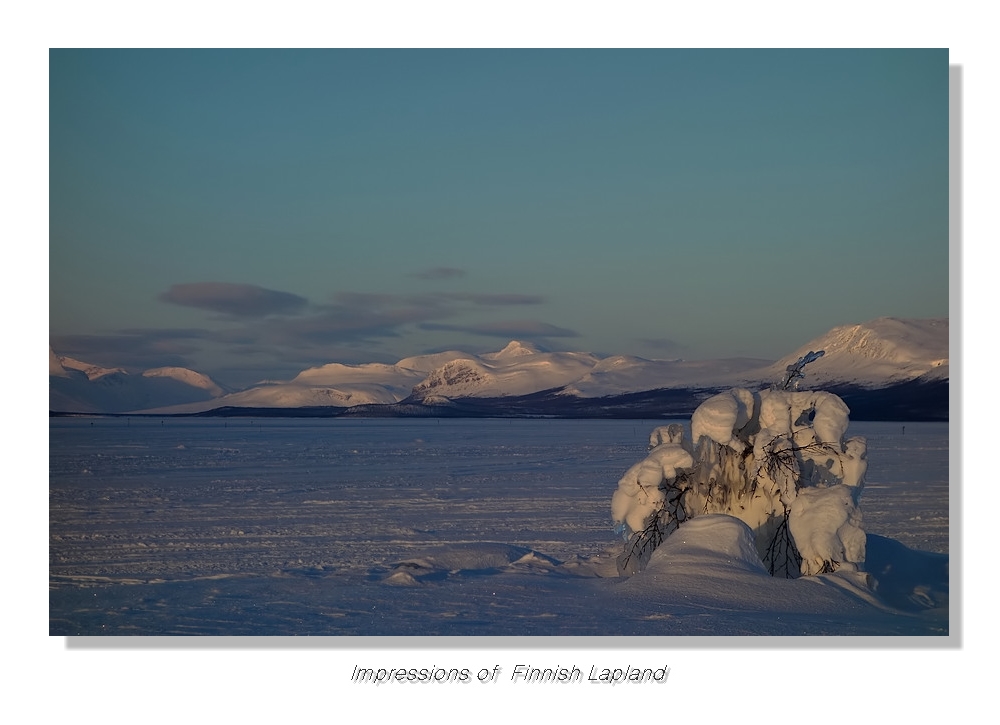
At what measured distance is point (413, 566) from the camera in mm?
11352

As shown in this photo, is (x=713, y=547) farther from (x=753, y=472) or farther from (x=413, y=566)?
(x=413, y=566)

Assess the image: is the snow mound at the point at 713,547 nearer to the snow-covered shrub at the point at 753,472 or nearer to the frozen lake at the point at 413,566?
the frozen lake at the point at 413,566

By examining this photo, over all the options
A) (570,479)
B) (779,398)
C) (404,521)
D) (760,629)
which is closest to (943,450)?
(570,479)

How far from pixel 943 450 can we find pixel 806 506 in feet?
110

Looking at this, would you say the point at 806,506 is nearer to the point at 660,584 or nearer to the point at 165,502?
the point at 660,584

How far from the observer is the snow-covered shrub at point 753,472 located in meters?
10.6

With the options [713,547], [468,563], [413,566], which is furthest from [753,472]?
[413,566]

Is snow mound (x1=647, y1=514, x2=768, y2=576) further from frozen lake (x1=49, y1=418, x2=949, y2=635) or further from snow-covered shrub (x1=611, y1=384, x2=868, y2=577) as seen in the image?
snow-covered shrub (x1=611, y1=384, x2=868, y2=577)

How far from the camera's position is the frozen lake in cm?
866

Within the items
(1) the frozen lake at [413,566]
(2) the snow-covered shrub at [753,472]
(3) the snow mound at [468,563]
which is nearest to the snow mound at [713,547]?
(1) the frozen lake at [413,566]

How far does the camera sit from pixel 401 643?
823cm

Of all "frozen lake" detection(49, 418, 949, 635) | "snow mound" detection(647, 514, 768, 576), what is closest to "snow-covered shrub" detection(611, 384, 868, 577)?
"snow mound" detection(647, 514, 768, 576)
